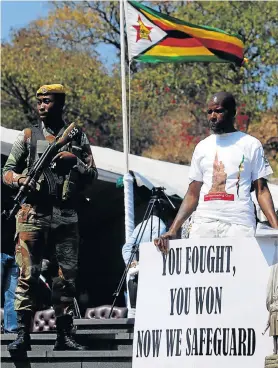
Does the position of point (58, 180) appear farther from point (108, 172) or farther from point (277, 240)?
point (108, 172)

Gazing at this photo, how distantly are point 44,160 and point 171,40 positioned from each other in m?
5.90

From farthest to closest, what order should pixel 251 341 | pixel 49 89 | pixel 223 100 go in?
pixel 49 89
pixel 223 100
pixel 251 341

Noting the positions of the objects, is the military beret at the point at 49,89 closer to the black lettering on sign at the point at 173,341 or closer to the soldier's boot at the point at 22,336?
the soldier's boot at the point at 22,336

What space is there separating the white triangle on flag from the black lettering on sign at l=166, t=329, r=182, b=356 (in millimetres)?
7017

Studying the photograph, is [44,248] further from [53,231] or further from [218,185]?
[218,185]

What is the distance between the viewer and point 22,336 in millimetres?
8430

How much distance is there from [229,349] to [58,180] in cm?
208

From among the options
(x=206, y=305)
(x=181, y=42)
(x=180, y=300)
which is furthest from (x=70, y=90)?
(x=206, y=305)

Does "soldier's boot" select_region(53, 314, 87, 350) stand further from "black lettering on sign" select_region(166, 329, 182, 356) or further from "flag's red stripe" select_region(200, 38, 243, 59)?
"flag's red stripe" select_region(200, 38, 243, 59)

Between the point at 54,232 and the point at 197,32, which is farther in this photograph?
the point at 197,32

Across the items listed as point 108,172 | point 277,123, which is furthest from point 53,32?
point 108,172

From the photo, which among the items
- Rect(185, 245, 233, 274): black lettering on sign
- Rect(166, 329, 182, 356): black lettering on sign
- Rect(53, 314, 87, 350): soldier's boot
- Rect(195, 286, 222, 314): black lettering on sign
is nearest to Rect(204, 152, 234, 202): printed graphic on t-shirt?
Rect(185, 245, 233, 274): black lettering on sign

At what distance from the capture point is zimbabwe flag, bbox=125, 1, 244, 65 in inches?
553

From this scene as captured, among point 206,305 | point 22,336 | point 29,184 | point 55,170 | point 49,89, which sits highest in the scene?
point 49,89
